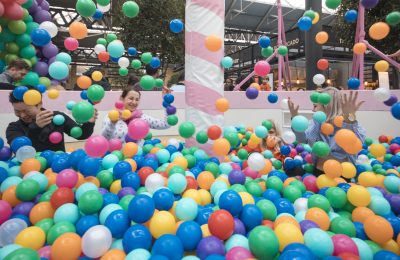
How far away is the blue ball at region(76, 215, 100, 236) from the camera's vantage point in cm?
120

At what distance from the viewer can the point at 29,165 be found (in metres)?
1.71

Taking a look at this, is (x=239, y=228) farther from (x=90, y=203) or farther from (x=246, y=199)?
(x=90, y=203)

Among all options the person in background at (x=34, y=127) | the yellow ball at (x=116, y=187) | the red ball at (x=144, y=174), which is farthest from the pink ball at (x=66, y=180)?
the person in background at (x=34, y=127)

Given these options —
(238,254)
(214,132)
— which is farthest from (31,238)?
(214,132)

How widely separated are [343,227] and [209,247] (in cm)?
59

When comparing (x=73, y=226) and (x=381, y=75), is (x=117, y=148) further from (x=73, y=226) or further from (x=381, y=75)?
(x=381, y=75)

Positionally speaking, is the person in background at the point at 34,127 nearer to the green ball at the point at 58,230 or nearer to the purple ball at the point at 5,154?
the purple ball at the point at 5,154

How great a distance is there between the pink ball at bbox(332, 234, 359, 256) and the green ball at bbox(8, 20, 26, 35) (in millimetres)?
2658

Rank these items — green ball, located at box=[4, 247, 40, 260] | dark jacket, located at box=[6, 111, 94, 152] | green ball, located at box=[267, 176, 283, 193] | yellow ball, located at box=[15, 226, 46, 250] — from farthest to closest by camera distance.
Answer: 1. dark jacket, located at box=[6, 111, 94, 152]
2. green ball, located at box=[267, 176, 283, 193]
3. yellow ball, located at box=[15, 226, 46, 250]
4. green ball, located at box=[4, 247, 40, 260]

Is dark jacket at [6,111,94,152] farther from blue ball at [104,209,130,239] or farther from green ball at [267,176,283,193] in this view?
green ball at [267,176,283,193]

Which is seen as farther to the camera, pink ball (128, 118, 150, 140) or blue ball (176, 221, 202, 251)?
pink ball (128, 118, 150, 140)

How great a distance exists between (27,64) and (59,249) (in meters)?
1.84

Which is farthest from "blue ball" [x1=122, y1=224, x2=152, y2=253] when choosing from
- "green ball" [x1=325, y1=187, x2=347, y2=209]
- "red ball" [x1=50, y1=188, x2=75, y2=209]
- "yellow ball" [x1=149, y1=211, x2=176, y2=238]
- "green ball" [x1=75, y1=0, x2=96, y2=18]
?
"green ball" [x1=75, y1=0, x2=96, y2=18]

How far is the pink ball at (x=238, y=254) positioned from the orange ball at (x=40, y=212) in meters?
0.88
